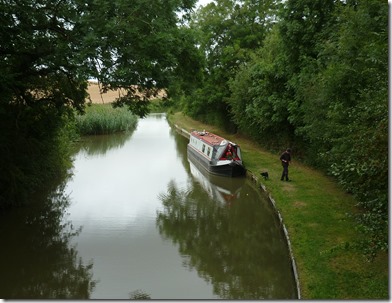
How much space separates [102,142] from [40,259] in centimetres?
2165

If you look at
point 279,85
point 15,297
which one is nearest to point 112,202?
point 15,297

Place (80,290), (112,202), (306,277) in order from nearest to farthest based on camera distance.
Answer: (306,277), (80,290), (112,202)

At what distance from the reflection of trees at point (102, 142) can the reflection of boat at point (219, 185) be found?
31.2 ft

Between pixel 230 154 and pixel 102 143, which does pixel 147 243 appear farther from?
pixel 102 143

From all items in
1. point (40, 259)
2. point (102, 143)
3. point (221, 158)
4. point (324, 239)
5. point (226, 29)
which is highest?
point (226, 29)

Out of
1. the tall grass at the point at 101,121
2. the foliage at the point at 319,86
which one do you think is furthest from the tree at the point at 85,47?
the tall grass at the point at 101,121

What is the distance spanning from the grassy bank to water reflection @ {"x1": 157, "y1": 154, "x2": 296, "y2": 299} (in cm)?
54

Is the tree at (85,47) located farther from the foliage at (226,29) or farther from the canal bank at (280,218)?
the foliage at (226,29)

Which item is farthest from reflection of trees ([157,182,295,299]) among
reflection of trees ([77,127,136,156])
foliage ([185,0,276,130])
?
foliage ([185,0,276,130])

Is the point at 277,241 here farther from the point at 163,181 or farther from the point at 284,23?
the point at 284,23

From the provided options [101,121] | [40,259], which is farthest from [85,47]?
[101,121]

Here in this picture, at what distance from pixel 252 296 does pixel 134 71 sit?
16.7ft

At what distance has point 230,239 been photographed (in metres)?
10.5

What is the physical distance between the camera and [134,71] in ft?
27.2
